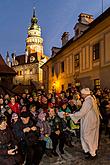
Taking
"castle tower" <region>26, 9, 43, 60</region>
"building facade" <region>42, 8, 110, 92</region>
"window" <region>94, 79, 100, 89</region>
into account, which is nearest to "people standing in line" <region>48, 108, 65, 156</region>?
"building facade" <region>42, 8, 110, 92</region>

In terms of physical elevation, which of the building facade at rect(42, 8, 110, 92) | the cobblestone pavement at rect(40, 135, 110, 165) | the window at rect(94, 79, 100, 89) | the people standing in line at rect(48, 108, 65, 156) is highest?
the building facade at rect(42, 8, 110, 92)

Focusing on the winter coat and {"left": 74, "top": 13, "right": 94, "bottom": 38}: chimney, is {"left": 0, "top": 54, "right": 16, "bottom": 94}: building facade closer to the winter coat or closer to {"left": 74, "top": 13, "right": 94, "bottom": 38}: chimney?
{"left": 74, "top": 13, "right": 94, "bottom": 38}: chimney

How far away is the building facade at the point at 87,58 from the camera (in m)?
18.6

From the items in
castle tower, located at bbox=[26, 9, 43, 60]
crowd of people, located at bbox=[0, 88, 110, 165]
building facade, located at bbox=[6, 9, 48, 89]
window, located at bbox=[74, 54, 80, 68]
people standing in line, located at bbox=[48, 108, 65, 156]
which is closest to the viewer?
crowd of people, located at bbox=[0, 88, 110, 165]

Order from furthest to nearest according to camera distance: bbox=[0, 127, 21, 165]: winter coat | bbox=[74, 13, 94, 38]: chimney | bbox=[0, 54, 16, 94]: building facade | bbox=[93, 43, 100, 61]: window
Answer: bbox=[74, 13, 94, 38]: chimney
bbox=[0, 54, 16, 94]: building facade
bbox=[93, 43, 100, 61]: window
bbox=[0, 127, 21, 165]: winter coat

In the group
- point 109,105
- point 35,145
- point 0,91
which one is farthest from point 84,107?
point 0,91

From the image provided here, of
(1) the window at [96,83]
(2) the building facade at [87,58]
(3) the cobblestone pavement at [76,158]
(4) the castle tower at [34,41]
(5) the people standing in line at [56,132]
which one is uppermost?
(4) the castle tower at [34,41]

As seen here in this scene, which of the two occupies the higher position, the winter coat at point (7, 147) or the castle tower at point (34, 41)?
the castle tower at point (34, 41)

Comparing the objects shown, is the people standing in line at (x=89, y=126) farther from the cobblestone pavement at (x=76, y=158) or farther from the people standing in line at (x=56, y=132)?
the people standing in line at (x=56, y=132)

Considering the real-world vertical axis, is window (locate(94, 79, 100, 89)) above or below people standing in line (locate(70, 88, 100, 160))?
above

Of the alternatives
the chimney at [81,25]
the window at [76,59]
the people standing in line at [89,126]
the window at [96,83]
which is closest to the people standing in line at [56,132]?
the people standing in line at [89,126]

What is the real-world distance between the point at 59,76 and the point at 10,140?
969 inches

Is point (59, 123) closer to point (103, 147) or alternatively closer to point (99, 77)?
point (103, 147)

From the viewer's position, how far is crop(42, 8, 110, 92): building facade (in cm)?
1859
